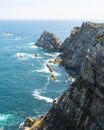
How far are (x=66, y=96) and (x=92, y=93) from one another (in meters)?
8.17

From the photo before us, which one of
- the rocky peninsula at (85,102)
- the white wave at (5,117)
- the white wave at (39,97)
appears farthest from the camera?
the white wave at (39,97)

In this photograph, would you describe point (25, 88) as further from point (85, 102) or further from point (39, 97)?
point (85, 102)

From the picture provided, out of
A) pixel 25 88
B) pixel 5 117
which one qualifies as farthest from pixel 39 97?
pixel 5 117

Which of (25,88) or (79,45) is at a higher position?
(79,45)

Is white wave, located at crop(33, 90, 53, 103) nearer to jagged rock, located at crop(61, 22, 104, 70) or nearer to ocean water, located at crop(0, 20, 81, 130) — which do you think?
ocean water, located at crop(0, 20, 81, 130)

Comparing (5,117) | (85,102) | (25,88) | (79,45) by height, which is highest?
(85,102)

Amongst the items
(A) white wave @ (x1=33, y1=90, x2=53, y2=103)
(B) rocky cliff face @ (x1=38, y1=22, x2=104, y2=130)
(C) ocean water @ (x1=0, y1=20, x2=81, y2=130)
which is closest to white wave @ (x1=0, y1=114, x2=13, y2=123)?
(C) ocean water @ (x1=0, y1=20, x2=81, y2=130)

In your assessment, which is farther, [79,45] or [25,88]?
[79,45]

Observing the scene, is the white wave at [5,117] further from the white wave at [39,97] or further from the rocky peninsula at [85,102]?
the white wave at [39,97]

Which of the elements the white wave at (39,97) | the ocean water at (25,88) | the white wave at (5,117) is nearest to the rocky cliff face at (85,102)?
the ocean water at (25,88)

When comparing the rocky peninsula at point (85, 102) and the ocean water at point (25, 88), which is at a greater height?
the rocky peninsula at point (85, 102)

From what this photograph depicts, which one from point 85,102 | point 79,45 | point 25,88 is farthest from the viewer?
point 79,45

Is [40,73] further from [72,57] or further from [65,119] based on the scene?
[65,119]

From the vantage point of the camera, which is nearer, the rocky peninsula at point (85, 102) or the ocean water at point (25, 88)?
the rocky peninsula at point (85, 102)
